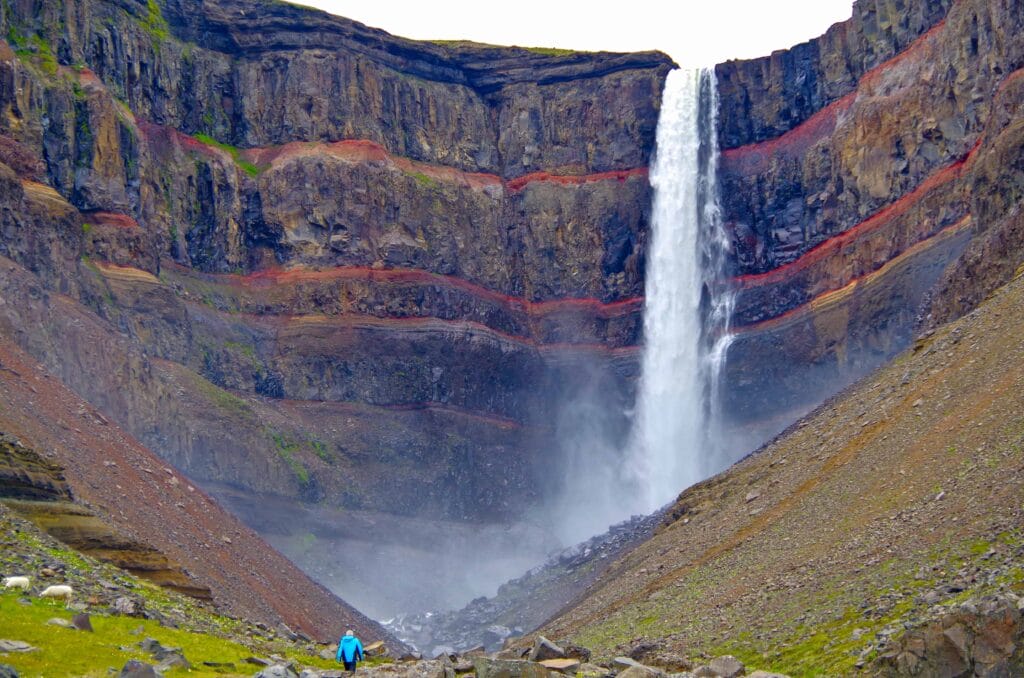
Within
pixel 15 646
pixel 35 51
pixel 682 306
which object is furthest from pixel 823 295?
pixel 15 646

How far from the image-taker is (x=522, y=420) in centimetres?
9481

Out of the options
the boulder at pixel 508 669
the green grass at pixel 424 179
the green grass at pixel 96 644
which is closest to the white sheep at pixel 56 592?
the green grass at pixel 96 644

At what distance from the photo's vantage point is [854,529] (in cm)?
4181

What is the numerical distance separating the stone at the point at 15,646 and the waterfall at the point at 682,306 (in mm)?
65310

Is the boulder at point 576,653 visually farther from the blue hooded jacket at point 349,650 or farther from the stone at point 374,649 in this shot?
the blue hooded jacket at point 349,650

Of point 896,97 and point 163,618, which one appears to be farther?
point 896,97

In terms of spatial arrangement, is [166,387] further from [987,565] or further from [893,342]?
[987,565]

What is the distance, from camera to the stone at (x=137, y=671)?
22.2 m

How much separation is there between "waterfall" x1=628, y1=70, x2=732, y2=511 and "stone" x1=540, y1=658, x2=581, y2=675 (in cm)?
5692

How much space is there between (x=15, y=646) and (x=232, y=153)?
7560cm

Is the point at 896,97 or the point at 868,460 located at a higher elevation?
the point at 896,97

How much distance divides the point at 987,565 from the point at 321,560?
167 feet

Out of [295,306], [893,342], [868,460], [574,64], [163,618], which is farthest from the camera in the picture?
[574,64]

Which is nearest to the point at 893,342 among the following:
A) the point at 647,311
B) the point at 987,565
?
the point at 647,311
